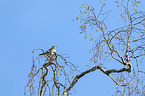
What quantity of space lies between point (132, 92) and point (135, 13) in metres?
1.46

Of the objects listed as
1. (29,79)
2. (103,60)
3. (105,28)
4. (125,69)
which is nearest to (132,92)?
(125,69)

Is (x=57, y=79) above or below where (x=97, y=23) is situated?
below

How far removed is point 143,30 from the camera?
549 centimetres

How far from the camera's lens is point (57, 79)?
5344 mm

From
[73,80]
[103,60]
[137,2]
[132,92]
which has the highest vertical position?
[137,2]

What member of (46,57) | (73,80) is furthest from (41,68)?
(73,80)

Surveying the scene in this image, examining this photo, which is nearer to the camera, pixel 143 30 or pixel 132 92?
pixel 132 92

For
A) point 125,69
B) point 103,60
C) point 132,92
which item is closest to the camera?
point 132,92

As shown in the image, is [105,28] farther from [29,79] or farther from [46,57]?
[29,79]

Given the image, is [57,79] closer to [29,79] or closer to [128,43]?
[29,79]

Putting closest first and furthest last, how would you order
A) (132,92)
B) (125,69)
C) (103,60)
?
1. (132,92)
2. (125,69)
3. (103,60)

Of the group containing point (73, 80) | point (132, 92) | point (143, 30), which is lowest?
point (132, 92)

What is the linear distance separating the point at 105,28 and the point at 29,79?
5.15 feet

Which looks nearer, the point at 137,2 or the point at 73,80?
the point at 73,80
